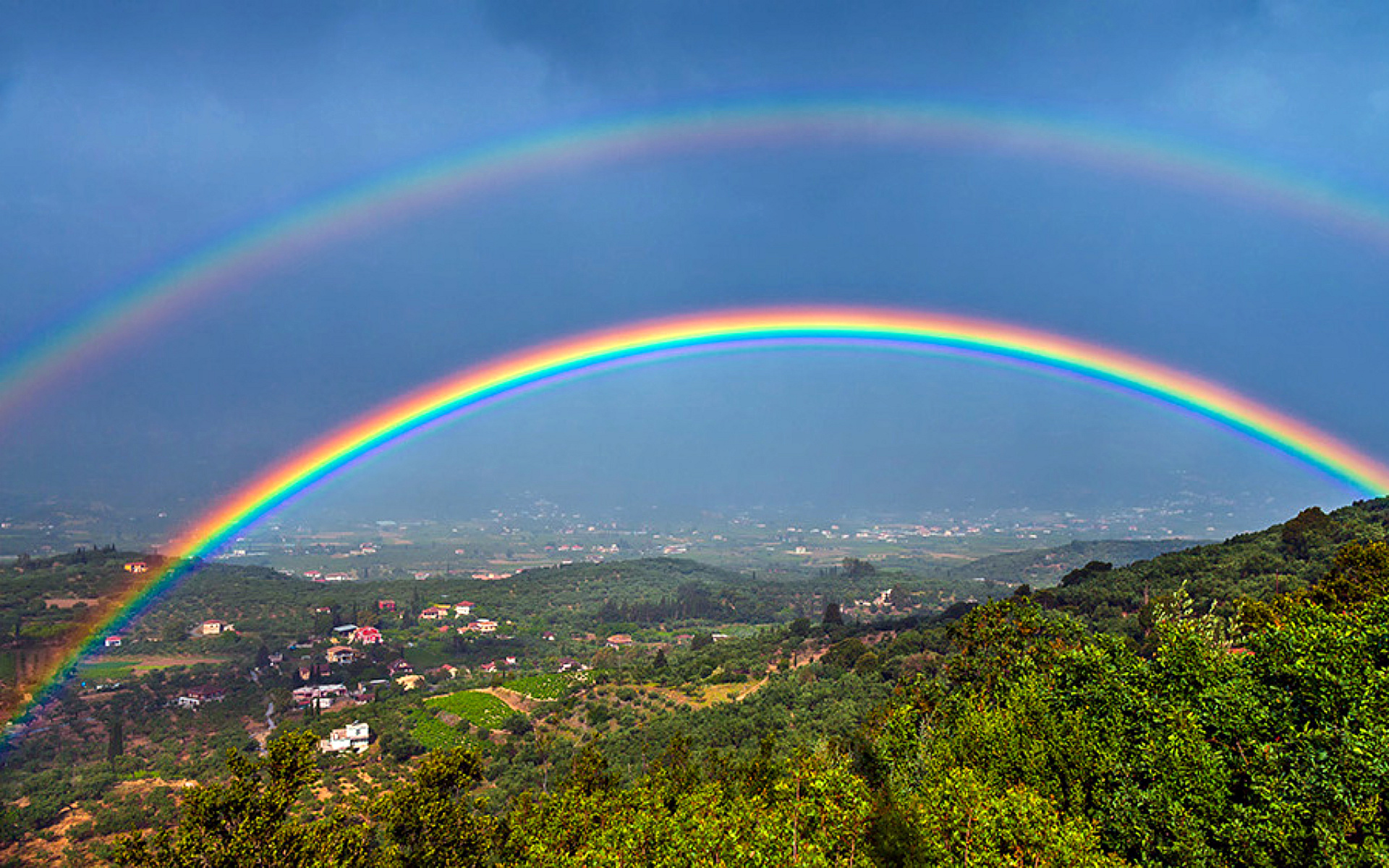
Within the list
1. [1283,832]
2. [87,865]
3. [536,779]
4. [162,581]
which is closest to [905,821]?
[1283,832]

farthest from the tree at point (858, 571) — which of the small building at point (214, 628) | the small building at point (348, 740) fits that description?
the small building at point (214, 628)

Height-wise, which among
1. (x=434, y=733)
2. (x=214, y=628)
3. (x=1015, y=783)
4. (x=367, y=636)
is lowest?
(x=367, y=636)

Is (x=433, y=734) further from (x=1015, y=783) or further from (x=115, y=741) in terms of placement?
(x=1015, y=783)

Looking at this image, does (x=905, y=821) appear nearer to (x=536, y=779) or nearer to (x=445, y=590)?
(x=536, y=779)

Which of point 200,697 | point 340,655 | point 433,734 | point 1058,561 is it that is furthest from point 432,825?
point 1058,561

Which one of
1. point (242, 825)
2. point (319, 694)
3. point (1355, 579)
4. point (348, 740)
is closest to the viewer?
point (242, 825)

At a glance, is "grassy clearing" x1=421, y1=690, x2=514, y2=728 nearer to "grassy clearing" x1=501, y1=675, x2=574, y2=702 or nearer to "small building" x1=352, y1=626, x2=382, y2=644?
"grassy clearing" x1=501, y1=675, x2=574, y2=702

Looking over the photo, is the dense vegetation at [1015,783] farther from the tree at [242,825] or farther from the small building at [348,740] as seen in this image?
the small building at [348,740]
